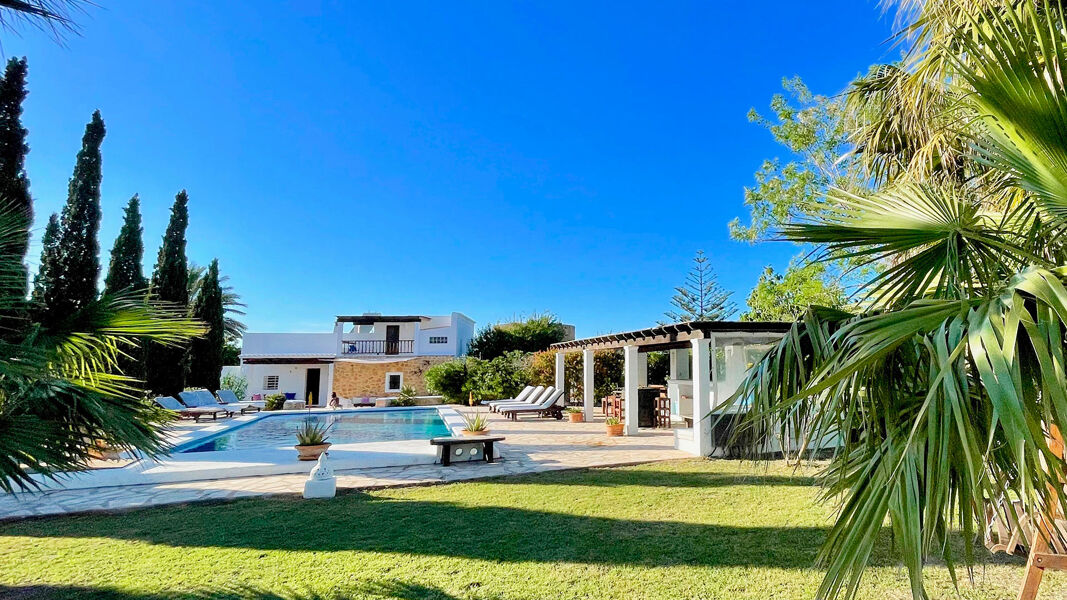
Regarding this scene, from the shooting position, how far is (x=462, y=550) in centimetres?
565

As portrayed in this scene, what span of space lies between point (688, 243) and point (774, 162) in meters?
24.4

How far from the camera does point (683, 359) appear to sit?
2153 centimetres

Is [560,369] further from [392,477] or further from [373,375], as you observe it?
[373,375]

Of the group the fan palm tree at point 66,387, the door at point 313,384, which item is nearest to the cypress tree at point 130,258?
the door at point 313,384

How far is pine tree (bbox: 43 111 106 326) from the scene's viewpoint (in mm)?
18188

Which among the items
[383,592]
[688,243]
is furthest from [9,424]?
[688,243]

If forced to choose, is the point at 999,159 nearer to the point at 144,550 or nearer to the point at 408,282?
the point at 144,550

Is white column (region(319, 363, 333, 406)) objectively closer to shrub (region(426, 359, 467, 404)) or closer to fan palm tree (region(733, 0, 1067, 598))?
shrub (region(426, 359, 467, 404))

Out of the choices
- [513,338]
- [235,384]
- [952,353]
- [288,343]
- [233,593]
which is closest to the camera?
[952,353]

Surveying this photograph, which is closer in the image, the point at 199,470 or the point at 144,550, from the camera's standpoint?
the point at 144,550

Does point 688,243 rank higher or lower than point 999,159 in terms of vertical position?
higher

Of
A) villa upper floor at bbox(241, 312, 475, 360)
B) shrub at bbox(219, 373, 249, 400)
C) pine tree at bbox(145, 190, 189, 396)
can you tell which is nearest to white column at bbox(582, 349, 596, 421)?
pine tree at bbox(145, 190, 189, 396)

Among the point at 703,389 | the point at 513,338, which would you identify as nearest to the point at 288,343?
the point at 513,338

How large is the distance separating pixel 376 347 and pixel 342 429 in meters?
20.0
